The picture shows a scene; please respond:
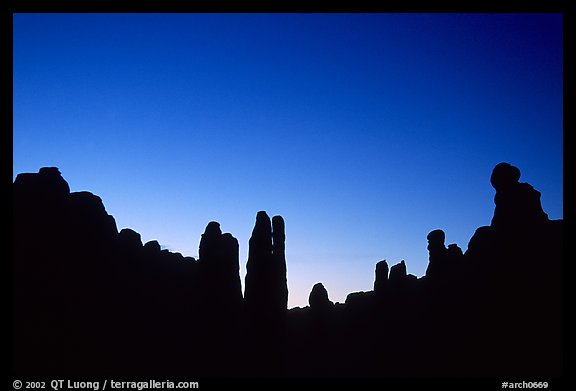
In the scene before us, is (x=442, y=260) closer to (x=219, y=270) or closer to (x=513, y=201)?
(x=513, y=201)

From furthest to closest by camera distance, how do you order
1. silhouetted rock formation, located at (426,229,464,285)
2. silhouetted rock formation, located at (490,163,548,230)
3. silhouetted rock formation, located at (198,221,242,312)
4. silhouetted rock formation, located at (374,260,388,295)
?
silhouetted rock formation, located at (374,260,388,295) → silhouetted rock formation, located at (426,229,464,285) → silhouetted rock formation, located at (198,221,242,312) → silhouetted rock formation, located at (490,163,548,230)

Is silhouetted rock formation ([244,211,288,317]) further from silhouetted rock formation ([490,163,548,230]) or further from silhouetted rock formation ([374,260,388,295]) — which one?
silhouetted rock formation ([374,260,388,295])

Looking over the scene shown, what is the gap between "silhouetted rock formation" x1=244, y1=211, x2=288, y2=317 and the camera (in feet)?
174

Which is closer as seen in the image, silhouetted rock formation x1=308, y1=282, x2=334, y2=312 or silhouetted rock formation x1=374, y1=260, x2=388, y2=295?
silhouetted rock formation x1=374, y1=260, x2=388, y2=295

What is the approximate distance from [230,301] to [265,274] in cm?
528

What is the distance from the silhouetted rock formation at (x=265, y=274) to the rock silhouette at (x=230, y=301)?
127 millimetres

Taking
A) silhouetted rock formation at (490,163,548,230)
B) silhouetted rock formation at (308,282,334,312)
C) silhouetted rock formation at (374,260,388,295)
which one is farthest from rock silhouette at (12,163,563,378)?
silhouetted rock formation at (308,282,334,312)

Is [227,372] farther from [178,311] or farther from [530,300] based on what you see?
[530,300]

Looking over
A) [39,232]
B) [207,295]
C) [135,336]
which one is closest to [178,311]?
[135,336]

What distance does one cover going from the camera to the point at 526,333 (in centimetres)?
4419

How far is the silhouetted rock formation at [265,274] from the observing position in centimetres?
5291

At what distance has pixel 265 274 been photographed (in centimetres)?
5353

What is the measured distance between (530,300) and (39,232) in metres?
51.1

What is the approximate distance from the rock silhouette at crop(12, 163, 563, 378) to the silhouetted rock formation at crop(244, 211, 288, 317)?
127 mm
